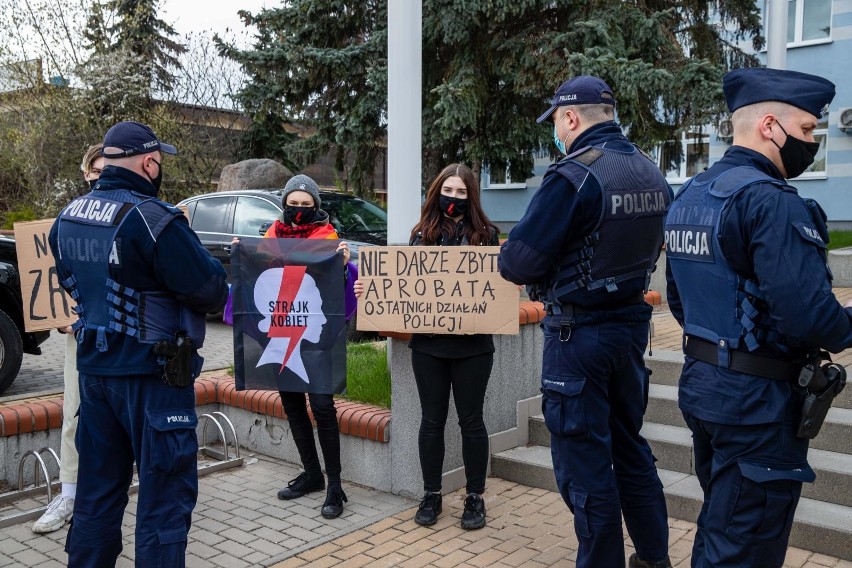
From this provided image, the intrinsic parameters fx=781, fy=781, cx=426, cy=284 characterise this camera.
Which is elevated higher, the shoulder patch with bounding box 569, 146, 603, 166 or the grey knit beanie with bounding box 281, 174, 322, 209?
the shoulder patch with bounding box 569, 146, 603, 166

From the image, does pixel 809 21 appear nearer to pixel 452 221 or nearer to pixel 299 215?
pixel 452 221

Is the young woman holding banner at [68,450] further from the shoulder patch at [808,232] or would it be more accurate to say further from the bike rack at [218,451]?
the shoulder patch at [808,232]

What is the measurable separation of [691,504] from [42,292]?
411 cm

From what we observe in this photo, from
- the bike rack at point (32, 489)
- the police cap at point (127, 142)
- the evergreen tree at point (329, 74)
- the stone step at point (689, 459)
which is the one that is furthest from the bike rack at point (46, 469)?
the evergreen tree at point (329, 74)

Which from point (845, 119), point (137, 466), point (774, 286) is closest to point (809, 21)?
point (845, 119)

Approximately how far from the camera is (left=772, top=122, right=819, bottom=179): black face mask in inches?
109

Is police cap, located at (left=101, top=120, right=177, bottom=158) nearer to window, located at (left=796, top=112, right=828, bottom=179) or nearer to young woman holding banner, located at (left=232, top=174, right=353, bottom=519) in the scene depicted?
young woman holding banner, located at (left=232, top=174, right=353, bottom=519)

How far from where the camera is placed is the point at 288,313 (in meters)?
5.00

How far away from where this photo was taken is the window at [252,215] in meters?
10.4

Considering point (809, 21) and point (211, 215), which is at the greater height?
point (809, 21)

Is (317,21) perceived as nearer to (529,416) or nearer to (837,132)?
(529,416)

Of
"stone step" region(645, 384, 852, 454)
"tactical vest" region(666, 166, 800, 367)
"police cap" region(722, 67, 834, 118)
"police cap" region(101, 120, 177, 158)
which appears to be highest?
"police cap" region(722, 67, 834, 118)

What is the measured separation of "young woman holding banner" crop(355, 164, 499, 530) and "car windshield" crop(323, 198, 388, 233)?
193 inches

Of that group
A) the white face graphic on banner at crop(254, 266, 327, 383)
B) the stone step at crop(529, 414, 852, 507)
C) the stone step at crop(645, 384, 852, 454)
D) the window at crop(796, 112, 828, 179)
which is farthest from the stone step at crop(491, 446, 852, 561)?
the window at crop(796, 112, 828, 179)
